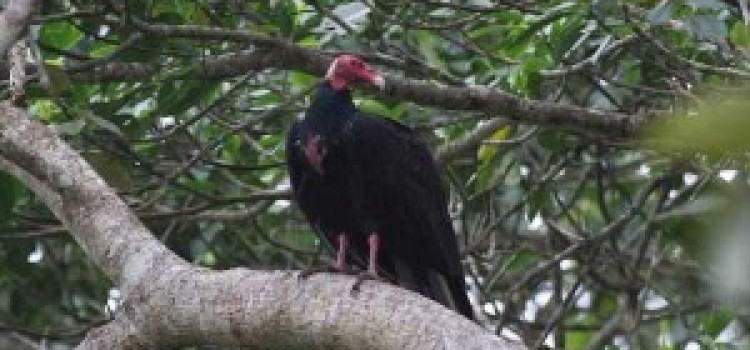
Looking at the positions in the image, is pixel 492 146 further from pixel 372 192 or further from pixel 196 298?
pixel 196 298

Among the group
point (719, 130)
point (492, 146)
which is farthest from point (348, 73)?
point (719, 130)

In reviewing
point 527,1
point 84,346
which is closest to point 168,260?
point 84,346

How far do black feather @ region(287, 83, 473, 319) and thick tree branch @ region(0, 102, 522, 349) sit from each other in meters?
0.79

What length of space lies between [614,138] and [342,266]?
894mm

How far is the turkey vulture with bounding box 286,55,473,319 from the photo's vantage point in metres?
3.36

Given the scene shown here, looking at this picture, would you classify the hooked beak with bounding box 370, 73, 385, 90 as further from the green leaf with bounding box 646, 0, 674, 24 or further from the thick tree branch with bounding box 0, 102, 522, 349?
the thick tree branch with bounding box 0, 102, 522, 349

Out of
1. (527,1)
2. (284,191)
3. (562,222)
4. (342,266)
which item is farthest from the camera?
(562,222)

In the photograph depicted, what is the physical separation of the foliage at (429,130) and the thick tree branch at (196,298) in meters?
0.33

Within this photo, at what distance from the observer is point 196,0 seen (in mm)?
3596

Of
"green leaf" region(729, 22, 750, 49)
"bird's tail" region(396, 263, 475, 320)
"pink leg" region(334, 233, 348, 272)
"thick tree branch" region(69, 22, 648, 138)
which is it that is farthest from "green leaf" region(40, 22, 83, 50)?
"green leaf" region(729, 22, 750, 49)

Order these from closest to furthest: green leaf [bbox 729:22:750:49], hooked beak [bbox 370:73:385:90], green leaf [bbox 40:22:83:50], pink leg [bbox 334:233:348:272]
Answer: green leaf [bbox 729:22:750:49] → pink leg [bbox 334:233:348:272] → hooked beak [bbox 370:73:385:90] → green leaf [bbox 40:22:83:50]

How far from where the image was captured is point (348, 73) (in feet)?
11.7

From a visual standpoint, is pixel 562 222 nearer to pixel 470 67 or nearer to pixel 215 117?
pixel 470 67

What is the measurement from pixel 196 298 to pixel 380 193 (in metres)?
1.10
